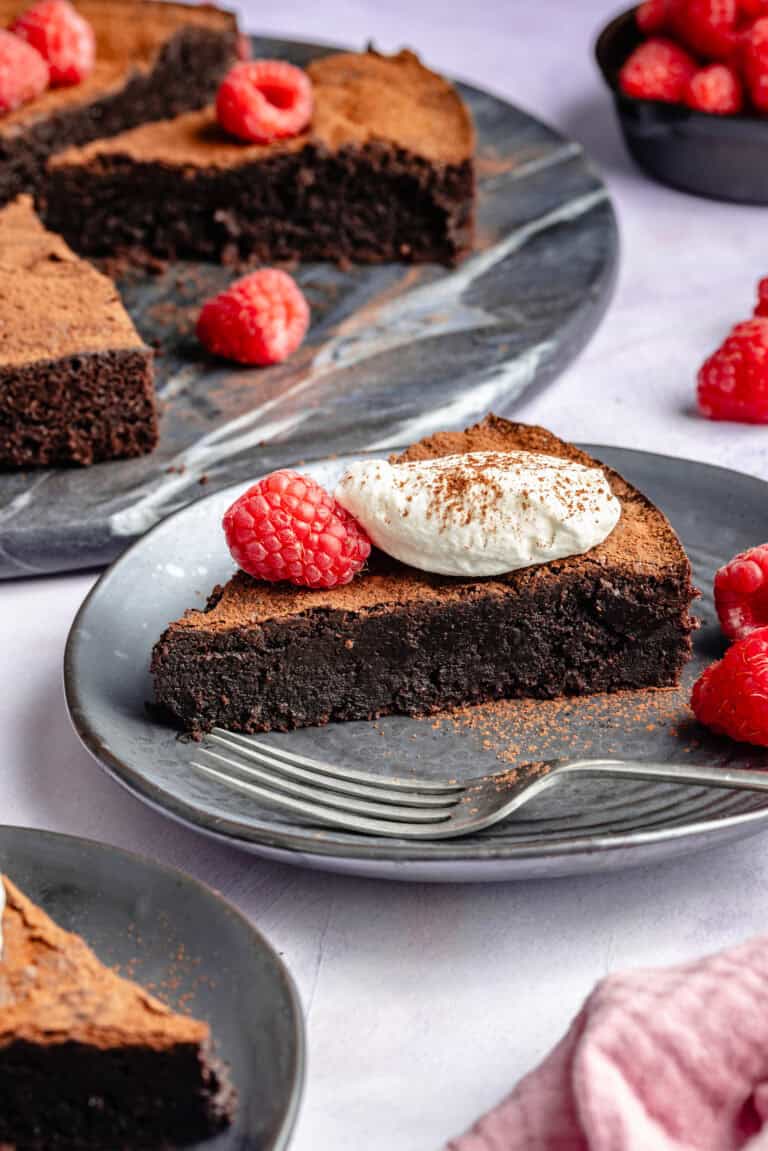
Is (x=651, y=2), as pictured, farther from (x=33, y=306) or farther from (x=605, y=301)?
(x=33, y=306)

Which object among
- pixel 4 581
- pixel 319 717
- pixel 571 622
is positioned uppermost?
pixel 571 622

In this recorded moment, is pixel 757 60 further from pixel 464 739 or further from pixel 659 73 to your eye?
pixel 464 739

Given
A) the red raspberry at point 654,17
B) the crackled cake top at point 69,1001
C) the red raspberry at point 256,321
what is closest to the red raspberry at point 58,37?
the red raspberry at point 256,321

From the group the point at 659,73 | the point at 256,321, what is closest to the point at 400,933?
the point at 256,321

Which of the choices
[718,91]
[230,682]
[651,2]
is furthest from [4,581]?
[651,2]

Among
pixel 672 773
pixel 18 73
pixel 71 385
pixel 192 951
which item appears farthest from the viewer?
pixel 18 73

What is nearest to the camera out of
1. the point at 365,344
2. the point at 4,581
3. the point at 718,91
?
the point at 4,581

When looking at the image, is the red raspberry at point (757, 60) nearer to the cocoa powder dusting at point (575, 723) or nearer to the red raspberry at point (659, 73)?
the red raspberry at point (659, 73)
